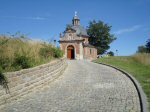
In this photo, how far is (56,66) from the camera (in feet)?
63.3

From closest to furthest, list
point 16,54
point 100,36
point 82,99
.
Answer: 1. point 82,99
2. point 16,54
3. point 100,36

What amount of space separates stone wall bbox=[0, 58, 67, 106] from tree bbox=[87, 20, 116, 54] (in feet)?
206

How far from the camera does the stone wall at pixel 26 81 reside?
1172cm

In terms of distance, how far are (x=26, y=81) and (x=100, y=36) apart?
2667 inches

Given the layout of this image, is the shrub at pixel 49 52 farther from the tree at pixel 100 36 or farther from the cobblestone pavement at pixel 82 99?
the tree at pixel 100 36

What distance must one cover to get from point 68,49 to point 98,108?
163ft

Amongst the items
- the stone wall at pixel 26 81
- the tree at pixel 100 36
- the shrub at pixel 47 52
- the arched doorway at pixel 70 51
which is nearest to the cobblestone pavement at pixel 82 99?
the stone wall at pixel 26 81

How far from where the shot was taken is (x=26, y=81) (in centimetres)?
1329

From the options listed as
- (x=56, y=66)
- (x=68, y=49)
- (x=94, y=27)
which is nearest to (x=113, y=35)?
(x=94, y=27)

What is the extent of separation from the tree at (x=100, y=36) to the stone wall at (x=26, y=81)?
6292cm

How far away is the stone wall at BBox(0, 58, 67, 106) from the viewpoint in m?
11.7

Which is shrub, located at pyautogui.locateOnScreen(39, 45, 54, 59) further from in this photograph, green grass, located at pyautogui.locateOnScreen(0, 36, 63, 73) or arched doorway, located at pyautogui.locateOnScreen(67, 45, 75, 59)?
arched doorway, located at pyautogui.locateOnScreen(67, 45, 75, 59)

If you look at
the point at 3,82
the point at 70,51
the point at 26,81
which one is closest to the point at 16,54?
the point at 26,81

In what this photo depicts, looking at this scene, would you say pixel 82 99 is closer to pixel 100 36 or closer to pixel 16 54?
pixel 16 54
